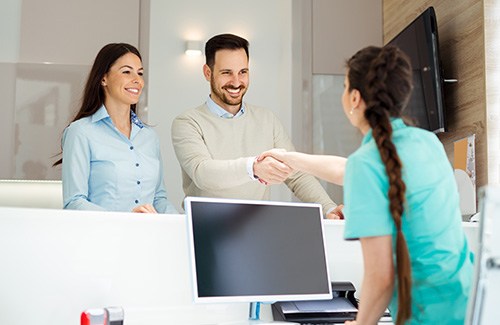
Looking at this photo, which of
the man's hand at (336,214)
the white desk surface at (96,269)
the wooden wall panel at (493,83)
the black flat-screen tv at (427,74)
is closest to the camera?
the white desk surface at (96,269)

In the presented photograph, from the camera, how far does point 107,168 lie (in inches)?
109

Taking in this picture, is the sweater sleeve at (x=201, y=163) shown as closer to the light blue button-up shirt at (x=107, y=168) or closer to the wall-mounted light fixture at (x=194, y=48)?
the light blue button-up shirt at (x=107, y=168)

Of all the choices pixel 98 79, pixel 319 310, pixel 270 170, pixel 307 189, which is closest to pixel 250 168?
pixel 270 170

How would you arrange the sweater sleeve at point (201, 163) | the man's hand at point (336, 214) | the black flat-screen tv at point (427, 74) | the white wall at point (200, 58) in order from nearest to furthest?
the man's hand at point (336, 214)
the sweater sleeve at point (201, 163)
the black flat-screen tv at point (427, 74)
the white wall at point (200, 58)

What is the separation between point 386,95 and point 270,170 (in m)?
1.11

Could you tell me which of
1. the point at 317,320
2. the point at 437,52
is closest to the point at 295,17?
the point at 437,52

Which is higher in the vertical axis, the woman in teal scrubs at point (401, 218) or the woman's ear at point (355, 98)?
the woman's ear at point (355, 98)

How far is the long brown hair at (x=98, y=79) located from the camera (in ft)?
9.61

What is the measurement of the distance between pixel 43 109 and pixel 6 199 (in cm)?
57

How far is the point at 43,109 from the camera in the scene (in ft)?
14.2

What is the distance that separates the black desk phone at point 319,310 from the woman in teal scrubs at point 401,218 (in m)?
0.85

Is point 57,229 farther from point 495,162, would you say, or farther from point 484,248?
point 495,162

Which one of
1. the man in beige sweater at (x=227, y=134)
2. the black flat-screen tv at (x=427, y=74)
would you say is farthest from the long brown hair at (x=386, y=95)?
the black flat-screen tv at (x=427, y=74)

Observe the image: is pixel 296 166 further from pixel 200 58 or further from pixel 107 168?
pixel 200 58
